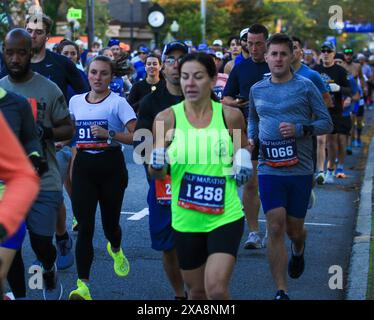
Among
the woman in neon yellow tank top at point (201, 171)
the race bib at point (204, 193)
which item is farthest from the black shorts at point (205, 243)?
the race bib at point (204, 193)

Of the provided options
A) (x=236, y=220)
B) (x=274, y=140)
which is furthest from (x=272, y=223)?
→ (x=236, y=220)

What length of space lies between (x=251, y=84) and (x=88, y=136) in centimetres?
217

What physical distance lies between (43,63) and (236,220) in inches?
122

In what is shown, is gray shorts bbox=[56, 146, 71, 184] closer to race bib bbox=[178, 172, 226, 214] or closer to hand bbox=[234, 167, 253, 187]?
race bib bbox=[178, 172, 226, 214]

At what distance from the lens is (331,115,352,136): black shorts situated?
47.0ft

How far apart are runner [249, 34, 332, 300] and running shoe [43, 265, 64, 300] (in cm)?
154

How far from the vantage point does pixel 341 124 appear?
569 inches

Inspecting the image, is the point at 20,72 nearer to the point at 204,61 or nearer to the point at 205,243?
the point at 204,61

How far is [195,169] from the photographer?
17.8 feet

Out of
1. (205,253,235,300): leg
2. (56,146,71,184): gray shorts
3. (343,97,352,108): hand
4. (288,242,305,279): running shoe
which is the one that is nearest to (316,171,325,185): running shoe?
(343,97,352,108): hand

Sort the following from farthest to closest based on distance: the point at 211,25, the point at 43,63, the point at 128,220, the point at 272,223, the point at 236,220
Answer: the point at 211,25 → the point at 128,220 → the point at 43,63 → the point at 272,223 → the point at 236,220

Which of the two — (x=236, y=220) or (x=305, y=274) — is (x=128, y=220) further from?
(x=236, y=220)

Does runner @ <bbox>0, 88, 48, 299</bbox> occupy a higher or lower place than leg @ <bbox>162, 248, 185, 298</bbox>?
higher

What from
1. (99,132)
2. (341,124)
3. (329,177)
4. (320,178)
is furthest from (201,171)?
(329,177)
